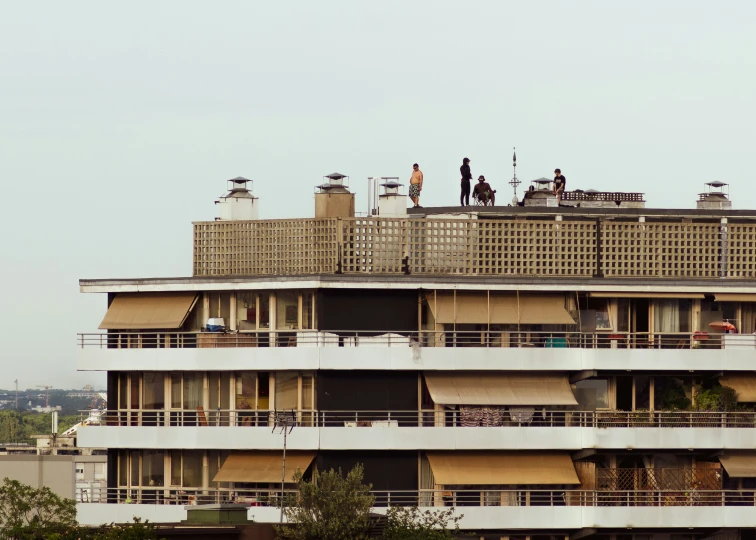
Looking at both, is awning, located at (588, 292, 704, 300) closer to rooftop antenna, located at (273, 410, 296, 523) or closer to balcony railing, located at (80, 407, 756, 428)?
balcony railing, located at (80, 407, 756, 428)

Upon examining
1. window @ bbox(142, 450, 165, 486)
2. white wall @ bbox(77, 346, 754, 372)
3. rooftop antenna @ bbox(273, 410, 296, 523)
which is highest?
white wall @ bbox(77, 346, 754, 372)

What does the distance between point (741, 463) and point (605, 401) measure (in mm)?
4814

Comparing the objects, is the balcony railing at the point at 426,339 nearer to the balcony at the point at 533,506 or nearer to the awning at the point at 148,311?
the awning at the point at 148,311

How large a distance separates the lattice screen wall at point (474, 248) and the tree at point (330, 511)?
324 inches

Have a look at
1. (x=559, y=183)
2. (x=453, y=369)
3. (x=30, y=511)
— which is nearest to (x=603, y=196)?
(x=559, y=183)

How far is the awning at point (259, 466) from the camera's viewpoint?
189 ft

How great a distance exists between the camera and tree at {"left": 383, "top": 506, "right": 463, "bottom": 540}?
2133 inches

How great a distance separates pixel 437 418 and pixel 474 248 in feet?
19.6

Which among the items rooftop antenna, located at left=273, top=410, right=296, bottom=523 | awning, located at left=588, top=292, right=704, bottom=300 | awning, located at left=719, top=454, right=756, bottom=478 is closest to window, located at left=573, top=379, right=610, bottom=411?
awning, located at left=588, top=292, right=704, bottom=300

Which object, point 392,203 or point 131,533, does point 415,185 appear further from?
point 131,533

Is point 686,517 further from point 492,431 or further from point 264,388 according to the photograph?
point 264,388

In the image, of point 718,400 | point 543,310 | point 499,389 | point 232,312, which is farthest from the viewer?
point 232,312

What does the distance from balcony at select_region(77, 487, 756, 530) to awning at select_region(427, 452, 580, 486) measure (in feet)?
1.65

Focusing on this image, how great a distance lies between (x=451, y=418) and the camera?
194 feet
